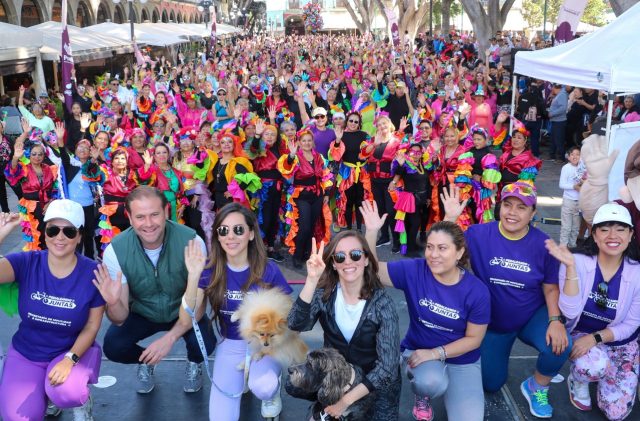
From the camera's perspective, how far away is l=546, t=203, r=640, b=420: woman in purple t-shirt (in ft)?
11.6

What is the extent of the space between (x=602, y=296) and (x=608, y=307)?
0.08m

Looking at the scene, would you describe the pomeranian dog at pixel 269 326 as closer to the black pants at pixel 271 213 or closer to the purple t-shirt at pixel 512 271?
the purple t-shirt at pixel 512 271

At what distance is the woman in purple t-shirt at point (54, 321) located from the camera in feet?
10.6

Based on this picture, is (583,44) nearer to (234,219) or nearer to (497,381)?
(497,381)

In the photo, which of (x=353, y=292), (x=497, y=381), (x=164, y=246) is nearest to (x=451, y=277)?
(x=353, y=292)

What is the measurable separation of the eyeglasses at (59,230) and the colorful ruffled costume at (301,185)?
10.6 ft

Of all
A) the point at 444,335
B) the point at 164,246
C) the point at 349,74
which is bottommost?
the point at 444,335

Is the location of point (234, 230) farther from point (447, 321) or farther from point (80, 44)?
point (80, 44)

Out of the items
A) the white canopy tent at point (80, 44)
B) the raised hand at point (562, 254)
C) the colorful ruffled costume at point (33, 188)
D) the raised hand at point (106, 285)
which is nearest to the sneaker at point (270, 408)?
the raised hand at point (106, 285)

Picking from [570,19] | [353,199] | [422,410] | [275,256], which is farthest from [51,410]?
[570,19]

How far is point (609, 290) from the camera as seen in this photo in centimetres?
362

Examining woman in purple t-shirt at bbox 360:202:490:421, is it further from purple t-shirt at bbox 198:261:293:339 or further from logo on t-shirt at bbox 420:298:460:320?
purple t-shirt at bbox 198:261:293:339

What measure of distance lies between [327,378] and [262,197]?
388 cm

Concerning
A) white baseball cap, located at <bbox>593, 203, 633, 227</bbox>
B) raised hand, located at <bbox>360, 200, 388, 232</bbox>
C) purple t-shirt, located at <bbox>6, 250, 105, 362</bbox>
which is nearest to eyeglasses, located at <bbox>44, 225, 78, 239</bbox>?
purple t-shirt, located at <bbox>6, 250, 105, 362</bbox>
